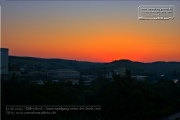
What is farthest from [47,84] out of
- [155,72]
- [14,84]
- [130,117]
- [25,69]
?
[155,72]

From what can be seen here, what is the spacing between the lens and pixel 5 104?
7344 millimetres

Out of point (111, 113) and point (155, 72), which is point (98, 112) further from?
point (155, 72)

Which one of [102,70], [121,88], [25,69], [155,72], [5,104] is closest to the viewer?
[5,104]

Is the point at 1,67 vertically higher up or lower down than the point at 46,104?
higher up

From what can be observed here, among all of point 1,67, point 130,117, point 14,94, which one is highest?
point 1,67

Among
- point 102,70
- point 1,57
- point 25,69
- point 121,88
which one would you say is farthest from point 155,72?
point 1,57

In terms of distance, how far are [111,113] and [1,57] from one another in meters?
3.24

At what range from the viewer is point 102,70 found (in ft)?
56.7

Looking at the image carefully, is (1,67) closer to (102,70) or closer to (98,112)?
(98,112)

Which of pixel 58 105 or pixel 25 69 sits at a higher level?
pixel 25 69

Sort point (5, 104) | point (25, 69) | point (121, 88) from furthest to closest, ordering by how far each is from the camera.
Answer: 1. point (25, 69)
2. point (121, 88)
3. point (5, 104)

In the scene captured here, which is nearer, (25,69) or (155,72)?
(25,69)

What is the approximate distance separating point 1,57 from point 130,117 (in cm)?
367

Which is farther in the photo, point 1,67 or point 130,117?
point 130,117
